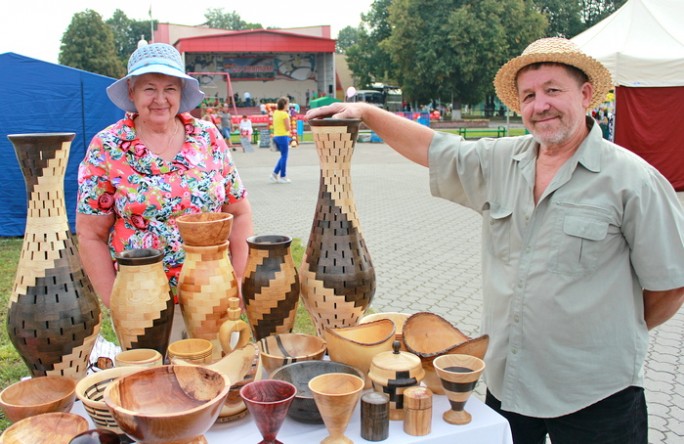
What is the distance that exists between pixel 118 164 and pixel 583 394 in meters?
1.56

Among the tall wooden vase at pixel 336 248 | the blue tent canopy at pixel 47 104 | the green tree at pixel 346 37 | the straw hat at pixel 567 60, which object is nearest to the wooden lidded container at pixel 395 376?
the tall wooden vase at pixel 336 248

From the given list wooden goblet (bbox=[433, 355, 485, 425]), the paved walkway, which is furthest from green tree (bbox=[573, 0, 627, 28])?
wooden goblet (bbox=[433, 355, 485, 425])

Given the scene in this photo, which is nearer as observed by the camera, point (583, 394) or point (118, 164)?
point (583, 394)

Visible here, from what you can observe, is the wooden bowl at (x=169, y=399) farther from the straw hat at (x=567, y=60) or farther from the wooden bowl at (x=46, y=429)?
the straw hat at (x=567, y=60)

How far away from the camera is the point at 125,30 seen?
219 feet

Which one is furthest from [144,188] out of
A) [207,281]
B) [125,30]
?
[125,30]

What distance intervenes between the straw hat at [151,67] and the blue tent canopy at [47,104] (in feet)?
15.1

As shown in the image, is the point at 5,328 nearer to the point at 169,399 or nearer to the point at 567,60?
the point at 169,399

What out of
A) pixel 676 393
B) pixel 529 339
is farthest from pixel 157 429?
pixel 676 393

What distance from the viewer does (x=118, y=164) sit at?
188 centimetres

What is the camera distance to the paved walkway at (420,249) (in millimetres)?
3464

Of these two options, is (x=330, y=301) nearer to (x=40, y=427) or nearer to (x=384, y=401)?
(x=384, y=401)

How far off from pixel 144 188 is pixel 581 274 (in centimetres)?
135

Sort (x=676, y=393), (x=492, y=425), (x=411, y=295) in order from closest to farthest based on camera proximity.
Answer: (x=492, y=425)
(x=676, y=393)
(x=411, y=295)
